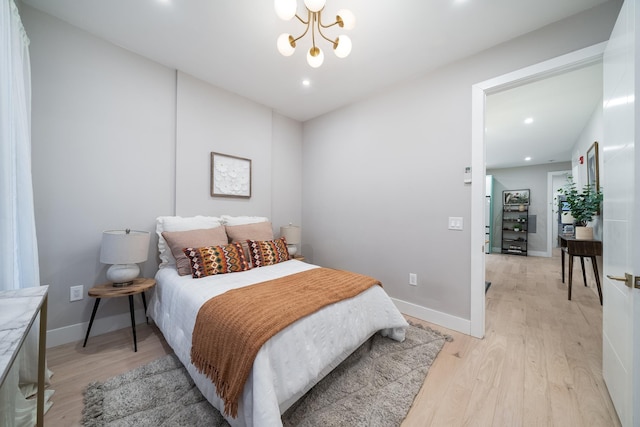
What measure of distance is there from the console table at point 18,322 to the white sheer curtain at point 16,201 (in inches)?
7.1

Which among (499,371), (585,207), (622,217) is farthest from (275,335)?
(585,207)

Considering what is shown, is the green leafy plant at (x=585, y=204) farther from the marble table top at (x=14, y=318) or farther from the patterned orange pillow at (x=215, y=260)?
the marble table top at (x=14, y=318)

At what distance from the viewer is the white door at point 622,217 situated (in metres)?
1.05

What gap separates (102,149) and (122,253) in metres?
1.00

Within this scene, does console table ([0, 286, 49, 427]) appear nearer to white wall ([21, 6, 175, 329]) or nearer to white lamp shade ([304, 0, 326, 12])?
white wall ([21, 6, 175, 329])

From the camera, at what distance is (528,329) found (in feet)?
7.43

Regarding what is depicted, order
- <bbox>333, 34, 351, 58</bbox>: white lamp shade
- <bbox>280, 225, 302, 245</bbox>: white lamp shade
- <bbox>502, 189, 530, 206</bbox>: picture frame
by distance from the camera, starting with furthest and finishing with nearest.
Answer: <bbox>502, 189, 530, 206</bbox>: picture frame → <bbox>280, 225, 302, 245</bbox>: white lamp shade → <bbox>333, 34, 351, 58</bbox>: white lamp shade

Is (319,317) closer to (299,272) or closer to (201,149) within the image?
(299,272)

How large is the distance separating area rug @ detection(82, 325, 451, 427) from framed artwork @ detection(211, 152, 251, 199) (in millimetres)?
1773

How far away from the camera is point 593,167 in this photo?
3334mm

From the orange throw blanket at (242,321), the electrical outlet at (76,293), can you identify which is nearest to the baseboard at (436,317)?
the orange throw blanket at (242,321)

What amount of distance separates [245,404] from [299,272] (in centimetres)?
112

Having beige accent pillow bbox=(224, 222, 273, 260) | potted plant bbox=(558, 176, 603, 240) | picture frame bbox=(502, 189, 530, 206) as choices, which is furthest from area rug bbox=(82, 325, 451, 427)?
picture frame bbox=(502, 189, 530, 206)

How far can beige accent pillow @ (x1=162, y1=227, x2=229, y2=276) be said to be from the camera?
2.07m
